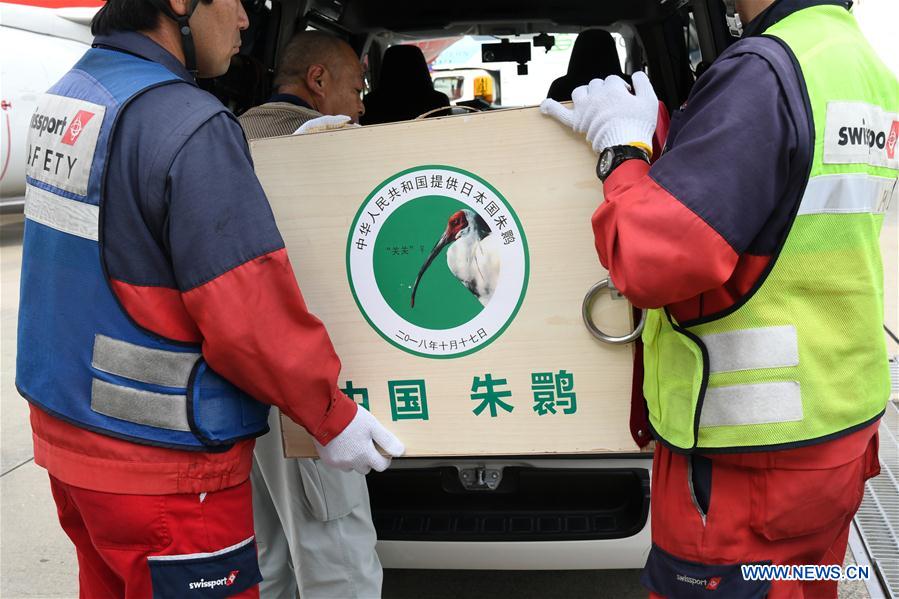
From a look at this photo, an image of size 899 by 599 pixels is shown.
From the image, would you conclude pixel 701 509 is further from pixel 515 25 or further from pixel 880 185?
pixel 515 25

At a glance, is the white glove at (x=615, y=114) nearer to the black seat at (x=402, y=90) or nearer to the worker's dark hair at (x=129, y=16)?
the worker's dark hair at (x=129, y=16)

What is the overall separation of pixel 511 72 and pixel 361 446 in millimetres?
3823

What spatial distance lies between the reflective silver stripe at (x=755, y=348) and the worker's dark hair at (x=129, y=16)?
1205 millimetres

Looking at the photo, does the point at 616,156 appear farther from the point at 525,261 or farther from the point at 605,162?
the point at 525,261

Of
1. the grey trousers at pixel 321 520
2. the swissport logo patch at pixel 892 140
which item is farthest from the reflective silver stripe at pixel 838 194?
the grey trousers at pixel 321 520

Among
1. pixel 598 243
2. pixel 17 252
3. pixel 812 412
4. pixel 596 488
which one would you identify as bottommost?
pixel 17 252

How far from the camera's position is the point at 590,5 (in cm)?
439

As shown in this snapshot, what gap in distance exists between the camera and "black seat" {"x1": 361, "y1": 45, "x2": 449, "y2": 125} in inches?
168

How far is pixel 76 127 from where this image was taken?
5.74ft

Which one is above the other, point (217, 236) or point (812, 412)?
point (217, 236)

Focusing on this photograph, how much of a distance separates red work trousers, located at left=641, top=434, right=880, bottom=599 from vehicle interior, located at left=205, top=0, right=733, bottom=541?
0.96ft

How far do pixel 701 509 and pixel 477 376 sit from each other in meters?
0.54

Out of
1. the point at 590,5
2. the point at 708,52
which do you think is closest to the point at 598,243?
Result: the point at 708,52

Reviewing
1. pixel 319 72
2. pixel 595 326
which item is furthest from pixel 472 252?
pixel 319 72
